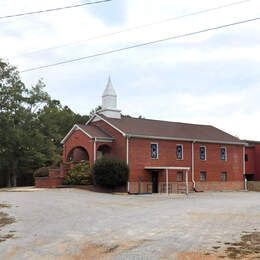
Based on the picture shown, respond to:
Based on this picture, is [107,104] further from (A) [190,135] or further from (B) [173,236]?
(B) [173,236]

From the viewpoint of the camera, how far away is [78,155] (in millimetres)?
46875

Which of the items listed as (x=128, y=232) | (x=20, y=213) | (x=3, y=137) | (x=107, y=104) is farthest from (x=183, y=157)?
(x=128, y=232)

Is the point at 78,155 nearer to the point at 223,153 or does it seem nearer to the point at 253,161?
the point at 223,153

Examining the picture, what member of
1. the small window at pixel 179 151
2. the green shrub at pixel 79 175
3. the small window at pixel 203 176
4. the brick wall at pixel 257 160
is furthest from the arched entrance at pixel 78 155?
the brick wall at pixel 257 160

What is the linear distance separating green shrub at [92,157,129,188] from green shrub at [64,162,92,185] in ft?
4.75

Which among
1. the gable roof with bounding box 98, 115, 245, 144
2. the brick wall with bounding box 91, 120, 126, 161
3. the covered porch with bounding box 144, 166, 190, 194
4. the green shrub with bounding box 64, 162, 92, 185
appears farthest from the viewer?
the gable roof with bounding box 98, 115, 245, 144

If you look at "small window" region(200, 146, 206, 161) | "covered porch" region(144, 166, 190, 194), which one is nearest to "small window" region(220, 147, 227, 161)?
"small window" region(200, 146, 206, 161)

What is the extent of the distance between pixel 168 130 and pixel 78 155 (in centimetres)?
866

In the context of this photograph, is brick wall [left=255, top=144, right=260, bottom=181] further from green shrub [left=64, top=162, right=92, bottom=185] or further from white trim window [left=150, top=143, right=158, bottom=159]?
green shrub [left=64, top=162, right=92, bottom=185]

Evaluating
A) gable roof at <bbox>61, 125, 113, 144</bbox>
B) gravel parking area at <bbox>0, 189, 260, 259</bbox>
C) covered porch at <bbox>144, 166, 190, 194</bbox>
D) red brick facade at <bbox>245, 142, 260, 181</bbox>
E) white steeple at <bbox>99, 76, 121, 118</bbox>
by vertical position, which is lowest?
gravel parking area at <bbox>0, 189, 260, 259</bbox>

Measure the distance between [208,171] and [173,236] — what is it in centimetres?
3299

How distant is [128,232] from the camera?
51.5 feet

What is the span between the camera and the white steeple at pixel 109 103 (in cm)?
4500

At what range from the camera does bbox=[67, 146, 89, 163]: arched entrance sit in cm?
4486
